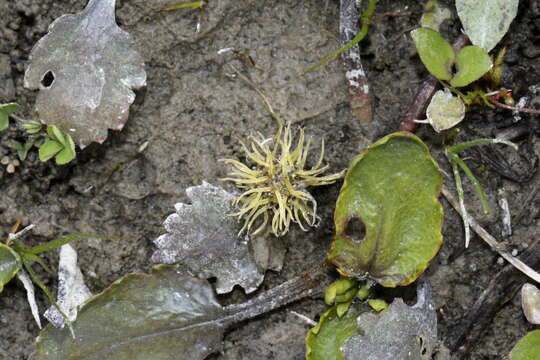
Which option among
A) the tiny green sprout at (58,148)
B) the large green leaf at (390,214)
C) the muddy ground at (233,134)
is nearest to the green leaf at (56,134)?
the tiny green sprout at (58,148)

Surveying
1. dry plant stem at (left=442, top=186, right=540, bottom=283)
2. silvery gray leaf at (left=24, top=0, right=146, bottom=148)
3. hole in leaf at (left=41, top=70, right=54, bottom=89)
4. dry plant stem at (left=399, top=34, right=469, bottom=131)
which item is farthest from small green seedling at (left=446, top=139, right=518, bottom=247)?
hole in leaf at (left=41, top=70, right=54, bottom=89)

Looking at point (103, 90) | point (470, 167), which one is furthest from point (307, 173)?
point (103, 90)

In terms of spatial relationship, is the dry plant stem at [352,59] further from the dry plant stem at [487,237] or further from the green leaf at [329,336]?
the green leaf at [329,336]

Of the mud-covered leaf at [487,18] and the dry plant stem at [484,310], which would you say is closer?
the mud-covered leaf at [487,18]

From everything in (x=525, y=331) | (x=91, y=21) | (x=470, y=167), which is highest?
(x=91, y=21)

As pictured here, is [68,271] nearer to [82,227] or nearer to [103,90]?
[82,227]

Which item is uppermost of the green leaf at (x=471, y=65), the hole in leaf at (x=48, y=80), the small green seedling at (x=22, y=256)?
the hole in leaf at (x=48, y=80)
